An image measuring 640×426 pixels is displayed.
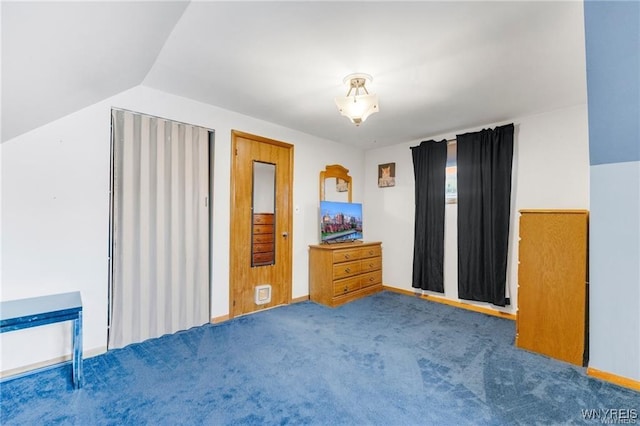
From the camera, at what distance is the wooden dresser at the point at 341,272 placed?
3914mm

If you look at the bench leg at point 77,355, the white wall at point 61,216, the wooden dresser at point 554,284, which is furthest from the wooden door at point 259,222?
the wooden dresser at point 554,284

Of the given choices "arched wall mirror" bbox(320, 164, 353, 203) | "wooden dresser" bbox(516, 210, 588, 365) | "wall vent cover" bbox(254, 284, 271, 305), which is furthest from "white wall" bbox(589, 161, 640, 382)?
"arched wall mirror" bbox(320, 164, 353, 203)

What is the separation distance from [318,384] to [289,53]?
2.45 metres

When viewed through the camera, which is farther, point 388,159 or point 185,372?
point 388,159

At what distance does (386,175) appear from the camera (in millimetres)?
4918

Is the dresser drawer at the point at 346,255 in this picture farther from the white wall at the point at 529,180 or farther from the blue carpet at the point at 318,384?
the blue carpet at the point at 318,384

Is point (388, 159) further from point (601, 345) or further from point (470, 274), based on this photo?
point (601, 345)

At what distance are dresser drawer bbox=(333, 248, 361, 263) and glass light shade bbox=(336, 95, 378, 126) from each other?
201 centimetres

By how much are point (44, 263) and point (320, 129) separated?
325cm

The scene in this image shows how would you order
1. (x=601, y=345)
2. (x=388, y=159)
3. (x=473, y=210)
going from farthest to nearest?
1. (x=388, y=159)
2. (x=473, y=210)
3. (x=601, y=345)

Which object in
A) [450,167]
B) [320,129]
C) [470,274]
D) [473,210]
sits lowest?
[470,274]

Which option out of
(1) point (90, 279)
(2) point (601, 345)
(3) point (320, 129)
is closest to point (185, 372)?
(1) point (90, 279)

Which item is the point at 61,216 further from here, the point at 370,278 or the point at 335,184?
the point at 370,278

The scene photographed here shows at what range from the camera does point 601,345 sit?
65.4 inches
